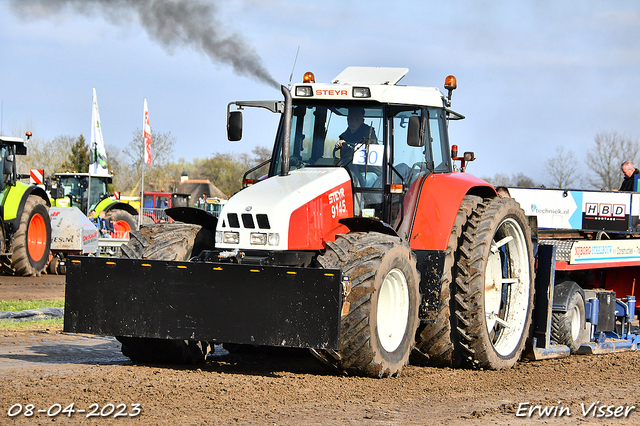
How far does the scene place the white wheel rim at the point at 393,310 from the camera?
6.73m

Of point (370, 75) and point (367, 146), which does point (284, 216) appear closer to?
point (367, 146)

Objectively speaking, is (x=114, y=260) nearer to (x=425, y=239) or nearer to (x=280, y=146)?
(x=280, y=146)

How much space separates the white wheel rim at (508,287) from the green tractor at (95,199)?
16.9 meters

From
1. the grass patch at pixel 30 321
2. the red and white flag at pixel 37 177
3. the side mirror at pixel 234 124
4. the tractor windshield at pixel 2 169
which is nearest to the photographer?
the side mirror at pixel 234 124

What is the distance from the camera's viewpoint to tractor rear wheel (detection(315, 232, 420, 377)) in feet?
20.4

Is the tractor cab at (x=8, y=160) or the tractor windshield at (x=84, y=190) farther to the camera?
the tractor windshield at (x=84, y=190)

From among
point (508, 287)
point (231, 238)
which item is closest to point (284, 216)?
point (231, 238)

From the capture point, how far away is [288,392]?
5977 millimetres

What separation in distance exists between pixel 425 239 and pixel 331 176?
1.11 metres

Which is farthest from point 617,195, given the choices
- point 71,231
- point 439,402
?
point 71,231

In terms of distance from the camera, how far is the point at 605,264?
1021 centimetres

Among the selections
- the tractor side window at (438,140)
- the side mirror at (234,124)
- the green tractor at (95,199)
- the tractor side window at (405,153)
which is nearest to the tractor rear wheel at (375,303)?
the tractor side window at (405,153)

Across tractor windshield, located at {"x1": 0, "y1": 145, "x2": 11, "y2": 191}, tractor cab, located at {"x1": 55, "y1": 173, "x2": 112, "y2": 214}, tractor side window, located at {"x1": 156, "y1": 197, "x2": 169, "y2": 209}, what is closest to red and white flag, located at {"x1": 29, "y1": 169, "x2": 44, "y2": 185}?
tractor cab, located at {"x1": 55, "y1": 173, "x2": 112, "y2": 214}

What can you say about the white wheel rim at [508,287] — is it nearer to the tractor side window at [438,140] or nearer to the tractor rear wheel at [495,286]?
the tractor rear wheel at [495,286]
